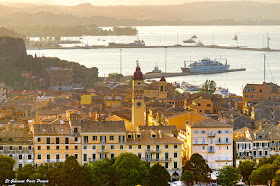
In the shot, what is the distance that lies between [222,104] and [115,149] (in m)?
16.3

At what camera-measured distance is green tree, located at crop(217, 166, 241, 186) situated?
91.3ft

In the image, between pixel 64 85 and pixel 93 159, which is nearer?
pixel 93 159

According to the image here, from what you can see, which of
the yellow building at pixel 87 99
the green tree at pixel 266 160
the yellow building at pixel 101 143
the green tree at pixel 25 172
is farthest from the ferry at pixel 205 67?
the green tree at pixel 25 172

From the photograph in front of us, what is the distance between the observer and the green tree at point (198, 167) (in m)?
28.4

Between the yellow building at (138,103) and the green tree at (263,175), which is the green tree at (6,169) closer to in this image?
the yellow building at (138,103)

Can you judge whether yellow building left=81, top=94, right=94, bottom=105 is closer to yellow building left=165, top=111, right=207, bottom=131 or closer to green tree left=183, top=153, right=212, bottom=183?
yellow building left=165, top=111, right=207, bottom=131

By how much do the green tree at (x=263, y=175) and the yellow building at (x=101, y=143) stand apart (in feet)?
15.9

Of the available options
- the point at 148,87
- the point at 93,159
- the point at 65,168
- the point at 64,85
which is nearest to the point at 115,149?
the point at 93,159

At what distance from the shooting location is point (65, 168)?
26656 millimetres

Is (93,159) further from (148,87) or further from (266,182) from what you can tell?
(148,87)

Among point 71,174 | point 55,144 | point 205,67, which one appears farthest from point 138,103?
point 205,67

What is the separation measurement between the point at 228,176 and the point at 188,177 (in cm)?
137

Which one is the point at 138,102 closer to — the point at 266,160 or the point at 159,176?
the point at 266,160

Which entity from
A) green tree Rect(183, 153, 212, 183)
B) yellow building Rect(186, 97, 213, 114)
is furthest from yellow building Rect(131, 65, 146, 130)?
yellow building Rect(186, 97, 213, 114)
